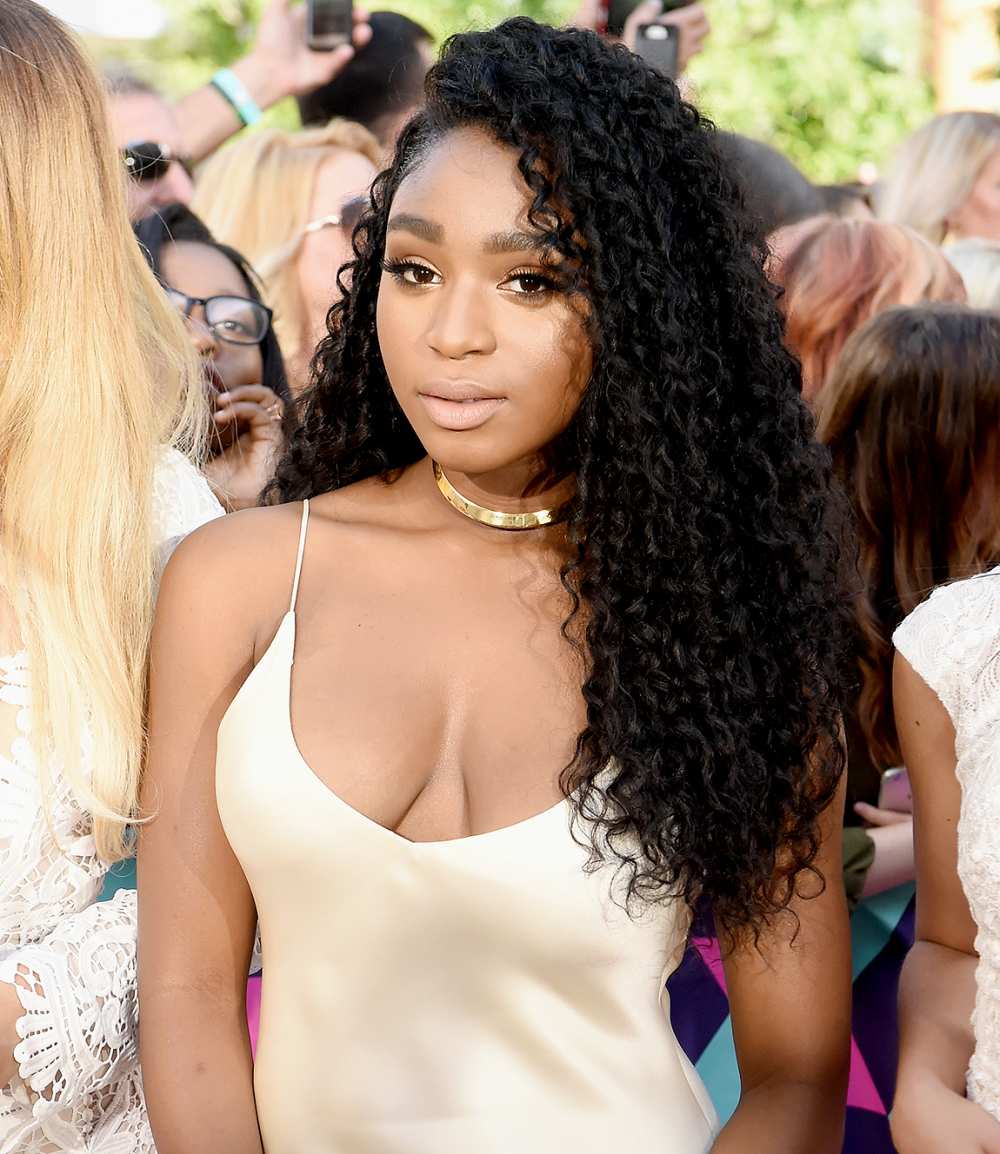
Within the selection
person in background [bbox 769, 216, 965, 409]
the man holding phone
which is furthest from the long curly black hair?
the man holding phone

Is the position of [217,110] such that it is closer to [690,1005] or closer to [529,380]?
[690,1005]

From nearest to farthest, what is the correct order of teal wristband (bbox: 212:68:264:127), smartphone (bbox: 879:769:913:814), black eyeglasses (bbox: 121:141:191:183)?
smartphone (bbox: 879:769:913:814)
black eyeglasses (bbox: 121:141:191:183)
teal wristband (bbox: 212:68:264:127)

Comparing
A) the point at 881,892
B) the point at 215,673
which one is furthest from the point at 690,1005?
the point at 215,673

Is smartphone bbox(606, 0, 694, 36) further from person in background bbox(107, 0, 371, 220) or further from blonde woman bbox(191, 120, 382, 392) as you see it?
blonde woman bbox(191, 120, 382, 392)

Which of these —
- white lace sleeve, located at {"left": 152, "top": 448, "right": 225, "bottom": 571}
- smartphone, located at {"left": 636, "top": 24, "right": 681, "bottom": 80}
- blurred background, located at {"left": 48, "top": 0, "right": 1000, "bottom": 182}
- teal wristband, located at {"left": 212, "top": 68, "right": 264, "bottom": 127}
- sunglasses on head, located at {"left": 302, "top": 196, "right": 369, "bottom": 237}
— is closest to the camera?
white lace sleeve, located at {"left": 152, "top": 448, "right": 225, "bottom": 571}

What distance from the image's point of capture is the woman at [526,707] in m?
1.51

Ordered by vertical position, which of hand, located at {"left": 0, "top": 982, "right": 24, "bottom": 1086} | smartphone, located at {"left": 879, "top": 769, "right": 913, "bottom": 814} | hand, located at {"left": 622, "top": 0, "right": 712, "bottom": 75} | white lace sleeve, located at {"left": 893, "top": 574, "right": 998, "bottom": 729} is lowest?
smartphone, located at {"left": 879, "top": 769, "right": 913, "bottom": 814}

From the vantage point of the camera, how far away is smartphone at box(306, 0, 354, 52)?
5.02 metres

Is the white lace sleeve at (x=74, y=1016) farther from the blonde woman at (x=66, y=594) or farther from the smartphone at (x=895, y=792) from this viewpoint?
the smartphone at (x=895, y=792)

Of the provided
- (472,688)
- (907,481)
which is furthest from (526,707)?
(907,481)

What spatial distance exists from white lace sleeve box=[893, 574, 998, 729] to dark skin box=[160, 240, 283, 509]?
151 centimetres

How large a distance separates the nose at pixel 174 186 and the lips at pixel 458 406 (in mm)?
3117

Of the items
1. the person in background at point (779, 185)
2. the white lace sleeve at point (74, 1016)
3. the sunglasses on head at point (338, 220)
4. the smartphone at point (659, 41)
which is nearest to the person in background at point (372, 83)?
the smartphone at point (659, 41)

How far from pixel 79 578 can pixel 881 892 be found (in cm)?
171
